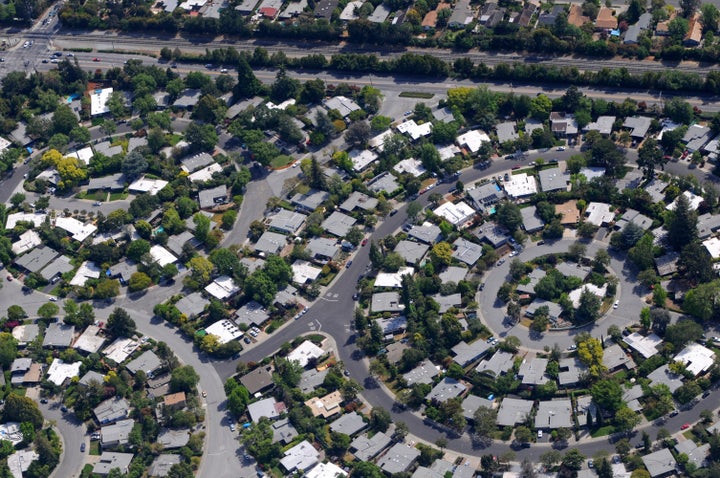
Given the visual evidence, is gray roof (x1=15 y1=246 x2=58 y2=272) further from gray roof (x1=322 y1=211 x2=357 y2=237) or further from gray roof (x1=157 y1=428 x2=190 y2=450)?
gray roof (x1=322 y1=211 x2=357 y2=237)

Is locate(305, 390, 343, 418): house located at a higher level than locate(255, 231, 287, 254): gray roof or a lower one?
lower

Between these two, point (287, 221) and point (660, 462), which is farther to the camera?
point (287, 221)

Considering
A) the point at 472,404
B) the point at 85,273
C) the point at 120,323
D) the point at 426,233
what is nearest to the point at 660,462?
the point at 472,404

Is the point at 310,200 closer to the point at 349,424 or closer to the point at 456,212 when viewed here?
the point at 456,212

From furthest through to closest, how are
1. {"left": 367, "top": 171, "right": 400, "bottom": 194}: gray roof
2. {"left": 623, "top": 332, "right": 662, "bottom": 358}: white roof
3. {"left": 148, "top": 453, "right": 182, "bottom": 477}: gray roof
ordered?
{"left": 367, "top": 171, "right": 400, "bottom": 194}: gray roof < {"left": 623, "top": 332, "right": 662, "bottom": 358}: white roof < {"left": 148, "top": 453, "right": 182, "bottom": 477}: gray roof

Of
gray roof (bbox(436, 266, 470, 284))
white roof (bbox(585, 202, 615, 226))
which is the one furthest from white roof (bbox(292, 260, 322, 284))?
white roof (bbox(585, 202, 615, 226))

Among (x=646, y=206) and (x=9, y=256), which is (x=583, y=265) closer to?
(x=646, y=206)

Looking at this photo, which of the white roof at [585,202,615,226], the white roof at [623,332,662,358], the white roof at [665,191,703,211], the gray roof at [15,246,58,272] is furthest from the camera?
the gray roof at [15,246,58,272]

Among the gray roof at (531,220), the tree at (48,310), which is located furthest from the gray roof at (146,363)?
the gray roof at (531,220)
